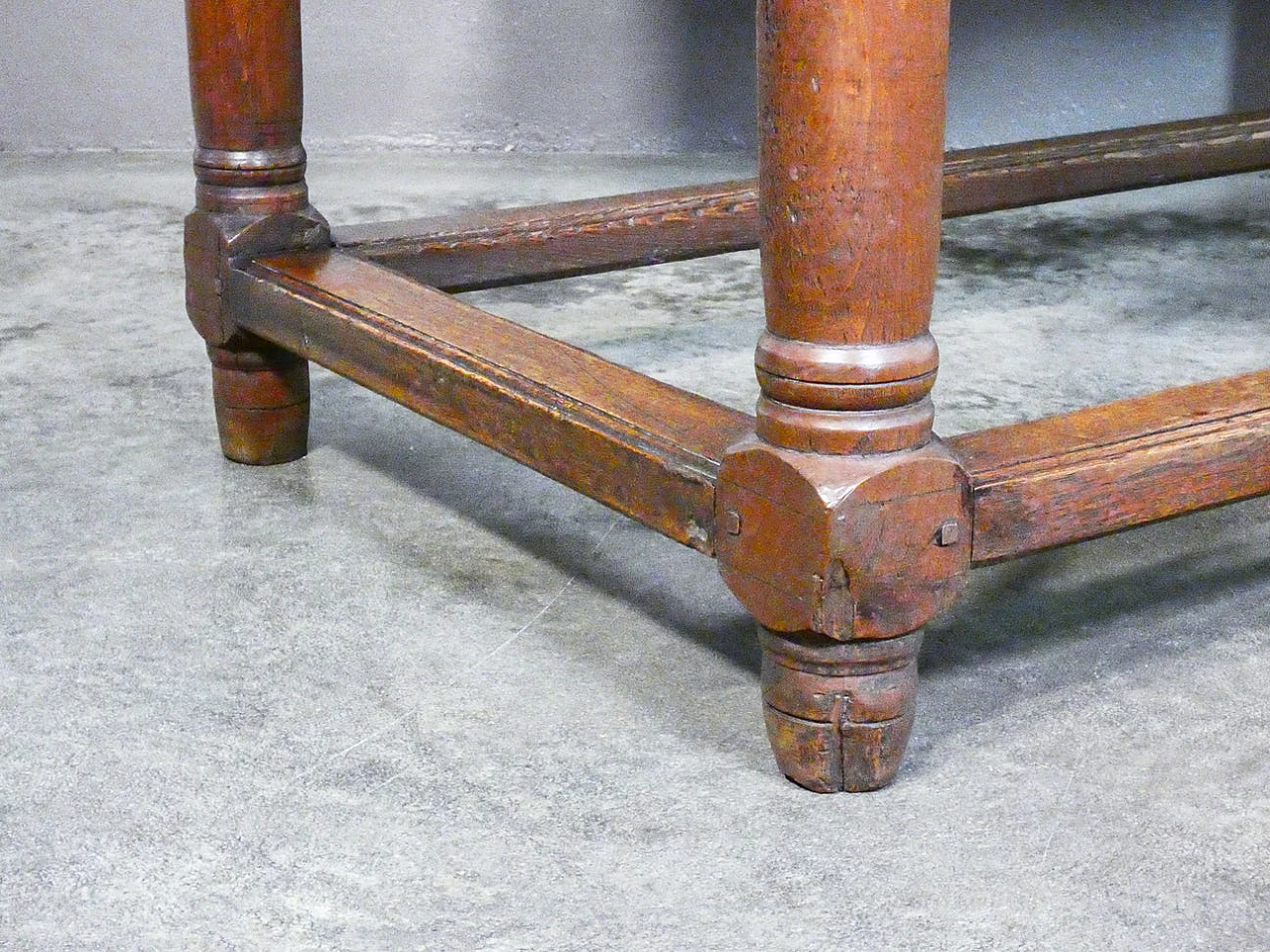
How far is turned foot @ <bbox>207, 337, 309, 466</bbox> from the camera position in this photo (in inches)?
75.7

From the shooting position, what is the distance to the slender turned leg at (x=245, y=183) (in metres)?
1.86

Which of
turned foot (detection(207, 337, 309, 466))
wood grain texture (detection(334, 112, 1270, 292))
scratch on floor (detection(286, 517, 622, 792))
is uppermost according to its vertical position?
wood grain texture (detection(334, 112, 1270, 292))

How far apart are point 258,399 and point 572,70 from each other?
218 centimetres

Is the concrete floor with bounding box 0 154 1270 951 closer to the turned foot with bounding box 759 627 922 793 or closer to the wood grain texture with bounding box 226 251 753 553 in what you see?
the turned foot with bounding box 759 627 922 793

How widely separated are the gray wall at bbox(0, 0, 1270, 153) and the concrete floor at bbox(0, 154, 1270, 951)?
1.74 meters

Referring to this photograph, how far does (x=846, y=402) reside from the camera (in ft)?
3.76

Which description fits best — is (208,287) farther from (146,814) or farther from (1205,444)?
(1205,444)

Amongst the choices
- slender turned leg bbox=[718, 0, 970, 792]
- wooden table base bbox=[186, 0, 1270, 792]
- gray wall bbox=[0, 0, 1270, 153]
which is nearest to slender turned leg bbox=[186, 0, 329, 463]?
wooden table base bbox=[186, 0, 1270, 792]

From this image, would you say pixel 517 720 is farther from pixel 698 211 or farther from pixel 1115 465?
pixel 698 211

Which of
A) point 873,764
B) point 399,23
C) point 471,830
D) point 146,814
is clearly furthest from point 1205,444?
point 399,23

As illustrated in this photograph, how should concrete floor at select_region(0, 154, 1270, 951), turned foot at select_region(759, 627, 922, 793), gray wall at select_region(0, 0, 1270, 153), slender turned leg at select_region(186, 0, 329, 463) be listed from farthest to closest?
gray wall at select_region(0, 0, 1270, 153)
slender turned leg at select_region(186, 0, 329, 463)
turned foot at select_region(759, 627, 922, 793)
concrete floor at select_region(0, 154, 1270, 951)

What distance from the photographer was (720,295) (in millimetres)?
2768

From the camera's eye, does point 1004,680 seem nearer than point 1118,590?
Yes

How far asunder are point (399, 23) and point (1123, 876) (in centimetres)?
311
